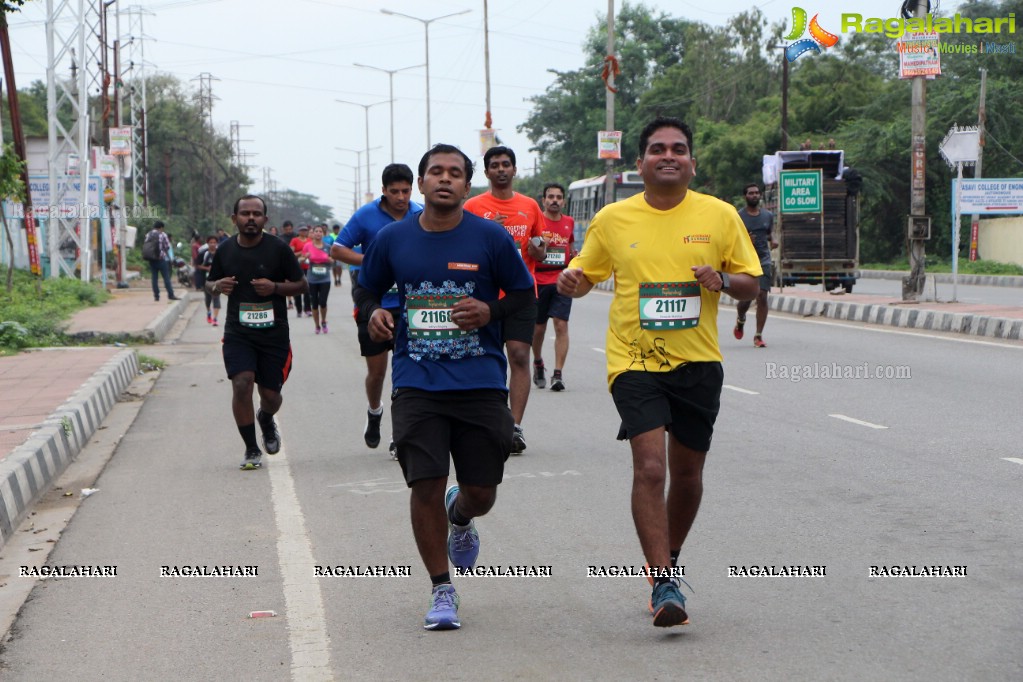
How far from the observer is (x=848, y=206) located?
30312 millimetres

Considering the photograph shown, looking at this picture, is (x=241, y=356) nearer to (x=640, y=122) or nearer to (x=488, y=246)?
(x=488, y=246)

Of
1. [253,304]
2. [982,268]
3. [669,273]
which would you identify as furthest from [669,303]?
[982,268]

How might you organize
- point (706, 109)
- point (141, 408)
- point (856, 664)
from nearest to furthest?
1. point (856, 664)
2. point (141, 408)
3. point (706, 109)

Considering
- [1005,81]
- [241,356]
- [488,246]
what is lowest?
[241,356]

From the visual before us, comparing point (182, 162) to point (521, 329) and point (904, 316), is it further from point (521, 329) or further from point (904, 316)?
point (521, 329)

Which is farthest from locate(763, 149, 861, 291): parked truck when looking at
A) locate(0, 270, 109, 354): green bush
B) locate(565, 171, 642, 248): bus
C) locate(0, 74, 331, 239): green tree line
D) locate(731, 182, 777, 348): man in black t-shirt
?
locate(0, 74, 331, 239): green tree line

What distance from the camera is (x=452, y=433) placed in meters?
5.35

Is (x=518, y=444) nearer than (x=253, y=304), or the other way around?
(x=253, y=304)

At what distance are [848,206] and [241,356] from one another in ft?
76.3

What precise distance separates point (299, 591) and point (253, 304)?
3599mm

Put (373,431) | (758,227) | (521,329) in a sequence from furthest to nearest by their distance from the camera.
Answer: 1. (758,227)
2. (373,431)
3. (521,329)

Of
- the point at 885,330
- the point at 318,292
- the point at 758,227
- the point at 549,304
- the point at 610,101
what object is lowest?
the point at 885,330

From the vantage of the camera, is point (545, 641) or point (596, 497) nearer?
point (545, 641)

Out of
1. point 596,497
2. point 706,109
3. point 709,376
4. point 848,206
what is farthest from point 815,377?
point 706,109
